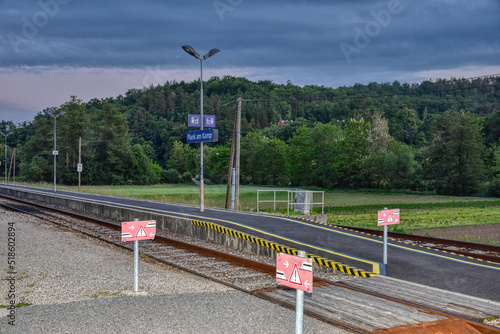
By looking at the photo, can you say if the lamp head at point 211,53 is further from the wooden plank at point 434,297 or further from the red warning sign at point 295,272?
the red warning sign at point 295,272

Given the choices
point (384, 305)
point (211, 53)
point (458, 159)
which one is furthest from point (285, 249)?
point (458, 159)

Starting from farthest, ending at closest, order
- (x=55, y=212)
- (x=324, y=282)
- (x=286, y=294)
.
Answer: (x=55, y=212) < (x=324, y=282) < (x=286, y=294)

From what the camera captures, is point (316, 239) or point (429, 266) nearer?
point (429, 266)

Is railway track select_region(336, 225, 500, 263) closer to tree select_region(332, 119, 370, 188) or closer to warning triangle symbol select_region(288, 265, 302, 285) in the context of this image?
warning triangle symbol select_region(288, 265, 302, 285)

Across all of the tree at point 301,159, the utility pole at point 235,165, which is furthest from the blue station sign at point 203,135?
the tree at point 301,159

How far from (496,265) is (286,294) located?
641 centimetres

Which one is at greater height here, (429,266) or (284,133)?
A: (284,133)

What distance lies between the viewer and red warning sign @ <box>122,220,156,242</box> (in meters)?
9.69

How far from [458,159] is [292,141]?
38.1 meters

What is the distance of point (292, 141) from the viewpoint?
103188mm

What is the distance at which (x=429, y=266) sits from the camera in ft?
39.2

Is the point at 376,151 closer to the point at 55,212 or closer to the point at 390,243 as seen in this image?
the point at 55,212

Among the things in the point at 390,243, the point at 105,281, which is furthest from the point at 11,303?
the point at 390,243

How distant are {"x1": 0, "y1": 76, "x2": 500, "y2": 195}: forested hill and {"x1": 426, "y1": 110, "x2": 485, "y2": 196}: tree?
6.1 inches
